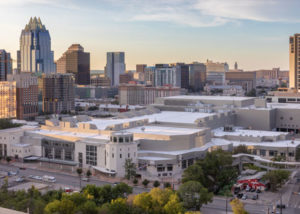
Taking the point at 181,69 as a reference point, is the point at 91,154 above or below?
below

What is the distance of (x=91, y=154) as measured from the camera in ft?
148

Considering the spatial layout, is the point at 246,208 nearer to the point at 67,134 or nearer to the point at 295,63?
the point at 67,134

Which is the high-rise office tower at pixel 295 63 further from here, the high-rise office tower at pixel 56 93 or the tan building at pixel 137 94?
the high-rise office tower at pixel 56 93

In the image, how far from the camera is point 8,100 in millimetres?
89688

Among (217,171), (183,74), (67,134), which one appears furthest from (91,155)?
(183,74)

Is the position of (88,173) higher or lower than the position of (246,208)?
higher

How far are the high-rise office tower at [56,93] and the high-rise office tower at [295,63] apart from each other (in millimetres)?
54495

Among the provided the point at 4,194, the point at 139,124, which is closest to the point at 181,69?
the point at 139,124

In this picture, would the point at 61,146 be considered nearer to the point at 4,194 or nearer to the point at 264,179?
the point at 4,194

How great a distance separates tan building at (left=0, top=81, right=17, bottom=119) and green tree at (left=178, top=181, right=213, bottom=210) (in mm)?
65926

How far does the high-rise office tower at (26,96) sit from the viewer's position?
296 ft

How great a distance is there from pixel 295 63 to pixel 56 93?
5842 cm

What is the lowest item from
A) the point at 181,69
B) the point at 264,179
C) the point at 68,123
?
the point at 264,179

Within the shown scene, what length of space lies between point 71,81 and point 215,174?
3110 inches
